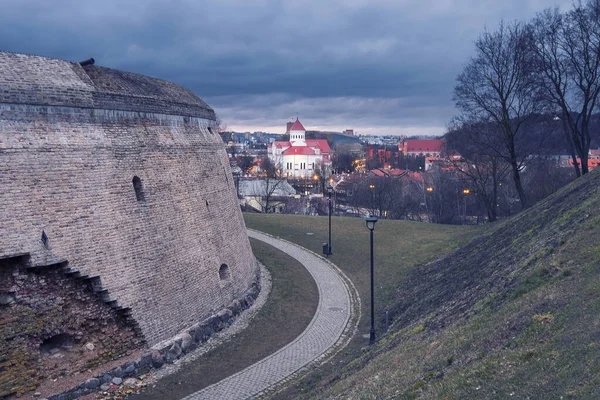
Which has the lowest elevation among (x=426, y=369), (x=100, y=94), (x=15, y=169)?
(x=426, y=369)

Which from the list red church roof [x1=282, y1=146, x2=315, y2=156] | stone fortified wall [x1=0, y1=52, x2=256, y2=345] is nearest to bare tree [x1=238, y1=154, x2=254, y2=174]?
red church roof [x1=282, y1=146, x2=315, y2=156]

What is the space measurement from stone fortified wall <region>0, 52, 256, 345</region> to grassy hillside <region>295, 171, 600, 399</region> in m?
5.12

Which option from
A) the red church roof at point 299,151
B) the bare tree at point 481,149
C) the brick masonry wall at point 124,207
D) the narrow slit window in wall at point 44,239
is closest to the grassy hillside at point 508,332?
the brick masonry wall at point 124,207

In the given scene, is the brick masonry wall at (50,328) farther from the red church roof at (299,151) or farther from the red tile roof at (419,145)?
the red tile roof at (419,145)

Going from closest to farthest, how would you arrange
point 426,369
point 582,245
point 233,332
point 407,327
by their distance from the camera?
point 426,369, point 582,245, point 407,327, point 233,332

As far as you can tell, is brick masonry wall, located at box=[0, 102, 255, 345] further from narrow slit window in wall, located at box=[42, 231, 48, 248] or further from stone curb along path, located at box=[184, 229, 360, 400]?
stone curb along path, located at box=[184, 229, 360, 400]

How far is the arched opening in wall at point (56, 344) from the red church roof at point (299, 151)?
8356 centimetres

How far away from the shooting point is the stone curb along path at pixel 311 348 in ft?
35.6

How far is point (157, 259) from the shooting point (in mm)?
12547

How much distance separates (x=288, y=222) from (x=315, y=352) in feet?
62.8

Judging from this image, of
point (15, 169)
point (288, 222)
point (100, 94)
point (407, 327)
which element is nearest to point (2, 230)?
point (15, 169)

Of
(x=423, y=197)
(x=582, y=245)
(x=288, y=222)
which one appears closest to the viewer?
(x=582, y=245)

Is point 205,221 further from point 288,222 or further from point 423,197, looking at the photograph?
point 423,197

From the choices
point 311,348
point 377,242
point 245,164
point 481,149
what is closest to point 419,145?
point 245,164
